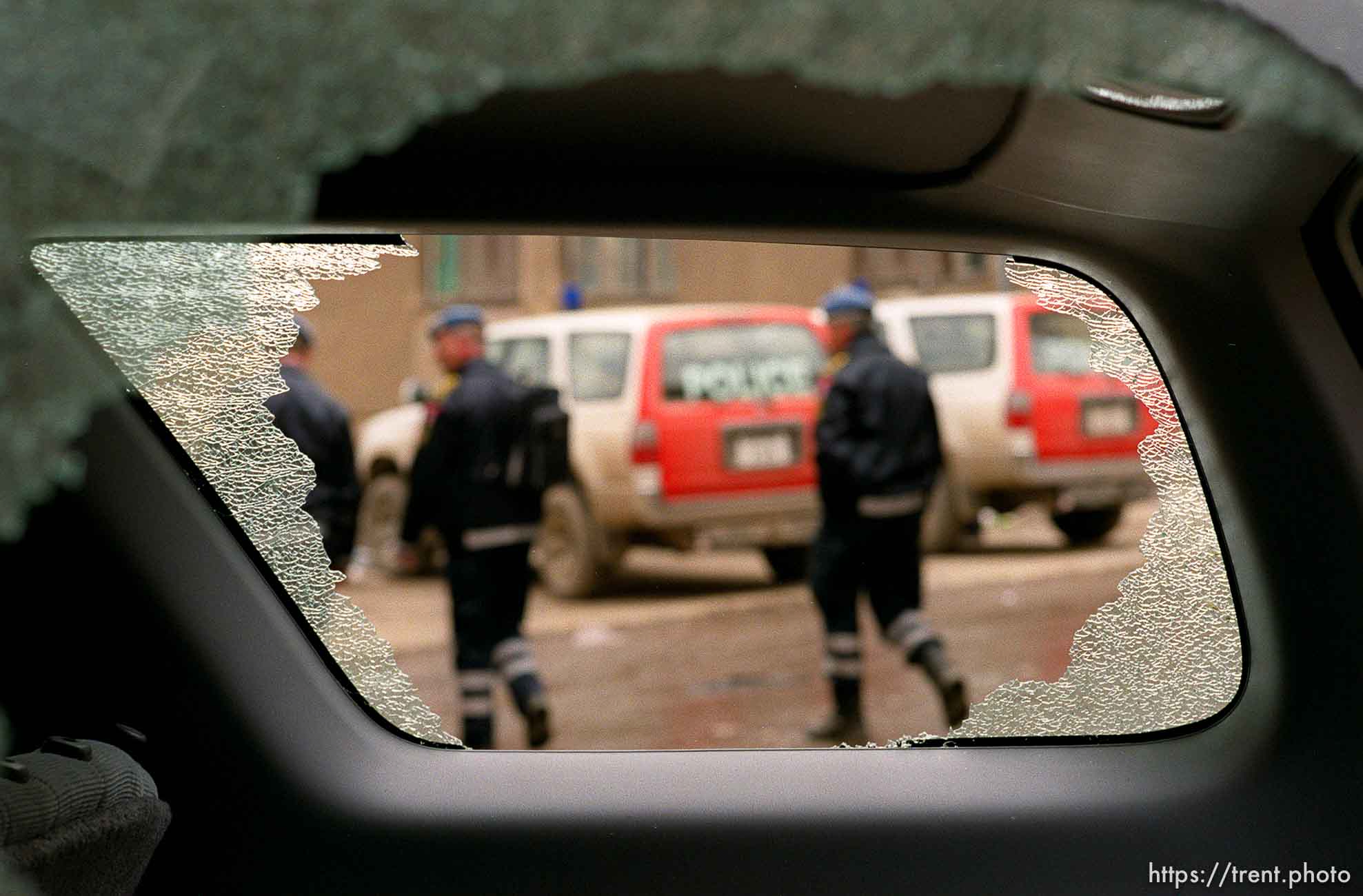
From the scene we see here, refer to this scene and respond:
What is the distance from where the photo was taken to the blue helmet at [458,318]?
427cm

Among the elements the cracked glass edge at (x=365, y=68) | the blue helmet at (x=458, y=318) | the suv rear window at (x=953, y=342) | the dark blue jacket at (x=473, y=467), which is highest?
the suv rear window at (x=953, y=342)

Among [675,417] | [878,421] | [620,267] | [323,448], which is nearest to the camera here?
[323,448]

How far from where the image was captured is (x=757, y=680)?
6559 millimetres

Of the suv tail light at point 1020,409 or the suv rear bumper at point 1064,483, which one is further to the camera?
the suv tail light at point 1020,409

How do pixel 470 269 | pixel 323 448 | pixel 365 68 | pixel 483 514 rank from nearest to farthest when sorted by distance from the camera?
pixel 365 68
pixel 323 448
pixel 470 269
pixel 483 514

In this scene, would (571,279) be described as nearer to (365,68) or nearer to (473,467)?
(473,467)

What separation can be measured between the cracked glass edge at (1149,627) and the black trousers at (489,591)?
2898 mm

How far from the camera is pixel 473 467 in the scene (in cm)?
425

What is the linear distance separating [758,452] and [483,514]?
8.40 ft

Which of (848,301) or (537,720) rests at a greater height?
(848,301)

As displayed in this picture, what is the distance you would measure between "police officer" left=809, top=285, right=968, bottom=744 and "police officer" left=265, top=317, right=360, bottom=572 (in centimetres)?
260

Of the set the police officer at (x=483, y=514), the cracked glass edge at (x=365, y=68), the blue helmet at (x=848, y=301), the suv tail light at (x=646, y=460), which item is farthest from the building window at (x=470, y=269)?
the blue helmet at (x=848, y=301)

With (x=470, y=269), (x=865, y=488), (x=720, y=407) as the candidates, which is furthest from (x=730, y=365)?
(x=470, y=269)

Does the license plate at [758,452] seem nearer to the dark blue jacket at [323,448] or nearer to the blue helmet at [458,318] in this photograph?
the blue helmet at [458,318]
